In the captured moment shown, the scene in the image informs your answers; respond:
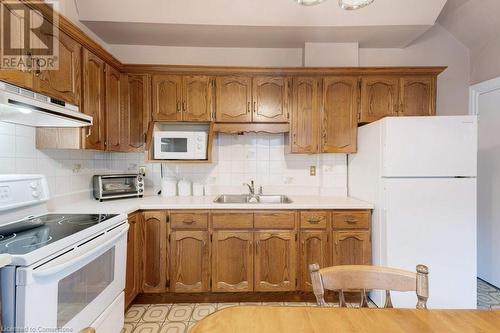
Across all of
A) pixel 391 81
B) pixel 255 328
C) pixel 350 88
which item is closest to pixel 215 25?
pixel 350 88

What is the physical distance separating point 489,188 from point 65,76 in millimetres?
3930

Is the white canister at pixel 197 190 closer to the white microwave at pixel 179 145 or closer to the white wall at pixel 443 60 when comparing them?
the white microwave at pixel 179 145

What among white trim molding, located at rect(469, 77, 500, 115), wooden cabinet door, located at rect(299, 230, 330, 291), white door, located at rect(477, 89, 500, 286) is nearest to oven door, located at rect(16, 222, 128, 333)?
wooden cabinet door, located at rect(299, 230, 330, 291)

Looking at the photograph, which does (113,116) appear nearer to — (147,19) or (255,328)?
(147,19)

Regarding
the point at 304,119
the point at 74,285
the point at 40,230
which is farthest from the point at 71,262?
the point at 304,119

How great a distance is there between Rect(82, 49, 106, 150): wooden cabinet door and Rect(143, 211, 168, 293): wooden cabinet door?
2.54 ft

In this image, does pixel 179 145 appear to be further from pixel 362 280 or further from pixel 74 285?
pixel 362 280

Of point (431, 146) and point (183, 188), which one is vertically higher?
point (431, 146)

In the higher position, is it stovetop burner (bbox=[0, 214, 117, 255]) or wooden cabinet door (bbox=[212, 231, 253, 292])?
stovetop burner (bbox=[0, 214, 117, 255])

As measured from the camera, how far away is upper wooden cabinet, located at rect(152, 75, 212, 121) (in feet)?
8.52

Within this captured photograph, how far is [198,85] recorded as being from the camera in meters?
2.61

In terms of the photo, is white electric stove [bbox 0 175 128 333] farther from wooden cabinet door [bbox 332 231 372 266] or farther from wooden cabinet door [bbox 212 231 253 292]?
wooden cabinet door [bbox 332 231 372 266]

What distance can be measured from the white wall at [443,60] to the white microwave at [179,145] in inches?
79.5

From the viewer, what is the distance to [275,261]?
2.34 m
